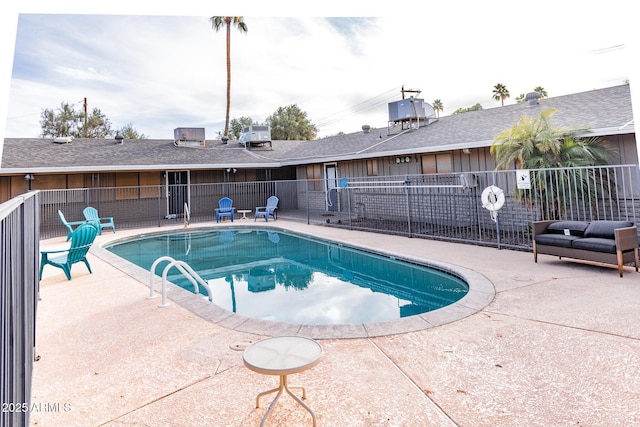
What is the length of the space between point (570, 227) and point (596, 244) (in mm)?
733

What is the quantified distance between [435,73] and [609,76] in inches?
552

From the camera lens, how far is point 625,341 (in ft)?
10.8

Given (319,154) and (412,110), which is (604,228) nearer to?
(412,110)

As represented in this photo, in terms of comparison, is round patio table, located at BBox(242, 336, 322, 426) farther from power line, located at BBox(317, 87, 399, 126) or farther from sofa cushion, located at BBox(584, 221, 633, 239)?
power line, located at BBox(317, 87, 399, 126)

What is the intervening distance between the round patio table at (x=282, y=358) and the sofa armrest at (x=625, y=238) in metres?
5.27

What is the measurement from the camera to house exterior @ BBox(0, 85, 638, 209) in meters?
9.76

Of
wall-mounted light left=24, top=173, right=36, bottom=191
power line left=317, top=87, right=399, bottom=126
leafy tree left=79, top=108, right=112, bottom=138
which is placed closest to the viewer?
wall-mounted light left=24, top=173, right=36, bottom=191

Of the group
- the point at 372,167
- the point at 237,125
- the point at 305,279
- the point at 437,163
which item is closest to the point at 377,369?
the point at 305,279

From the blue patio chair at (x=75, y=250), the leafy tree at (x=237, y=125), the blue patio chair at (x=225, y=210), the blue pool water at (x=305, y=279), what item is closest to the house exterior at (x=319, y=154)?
the blue patio chair at (x=225, y=210)

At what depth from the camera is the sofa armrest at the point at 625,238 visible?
205 inches

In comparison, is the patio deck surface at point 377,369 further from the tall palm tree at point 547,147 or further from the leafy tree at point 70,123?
the leafy tree at point 70,123

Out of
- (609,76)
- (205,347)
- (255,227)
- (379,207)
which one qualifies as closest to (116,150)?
(255,227)

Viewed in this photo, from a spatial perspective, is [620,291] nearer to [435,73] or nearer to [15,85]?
[435,73]

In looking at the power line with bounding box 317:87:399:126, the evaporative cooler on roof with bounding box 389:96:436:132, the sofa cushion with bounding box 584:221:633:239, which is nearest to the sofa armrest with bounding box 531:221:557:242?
the sofa cushion with bounding box 584:221:633:239
